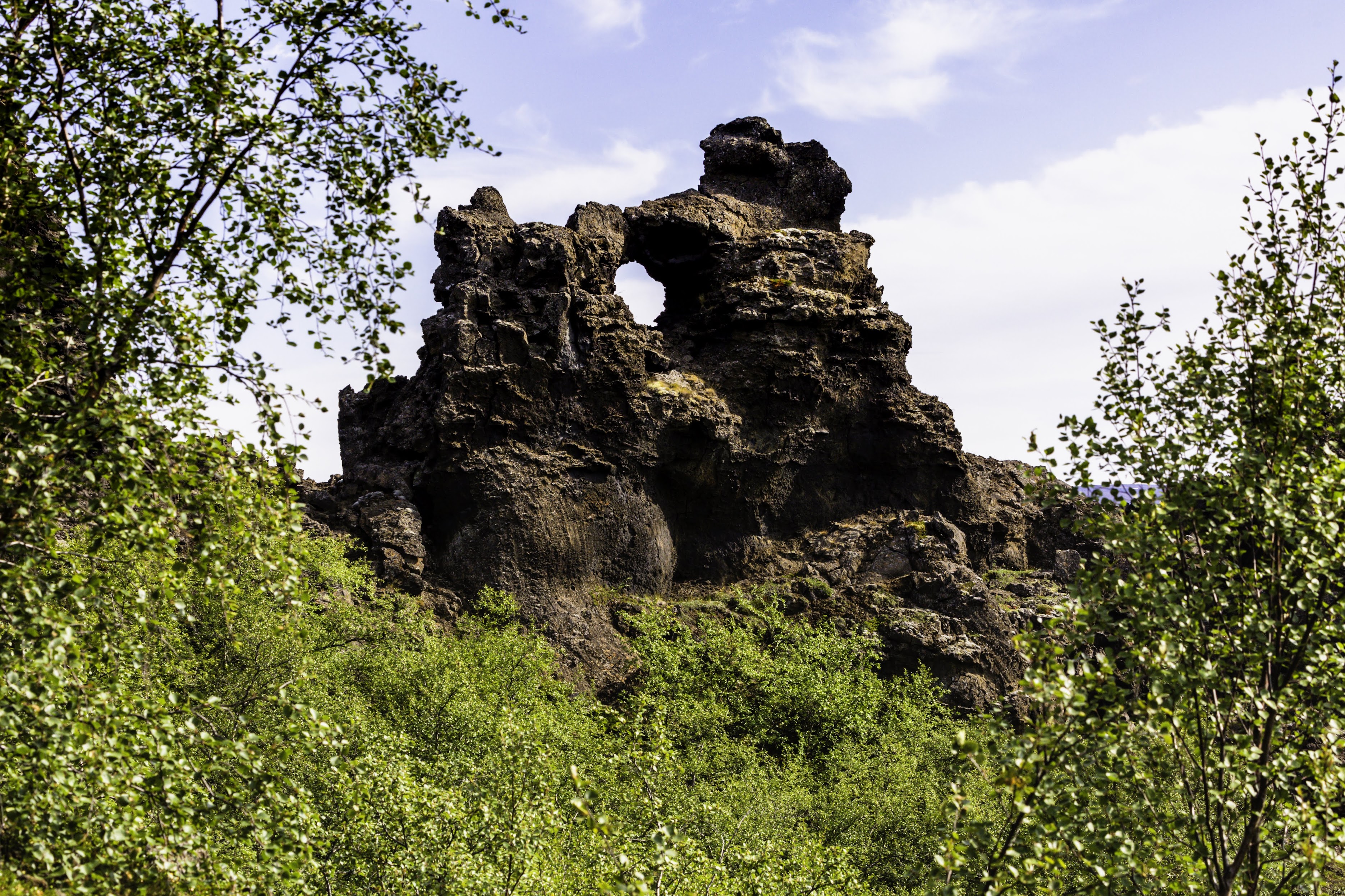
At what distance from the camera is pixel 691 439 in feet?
186

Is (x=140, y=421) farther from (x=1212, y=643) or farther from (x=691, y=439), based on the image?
(x=691, y=439)

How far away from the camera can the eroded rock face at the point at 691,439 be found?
50.8 m

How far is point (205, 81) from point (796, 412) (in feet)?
168

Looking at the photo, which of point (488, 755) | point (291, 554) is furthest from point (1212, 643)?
point (488, 755)

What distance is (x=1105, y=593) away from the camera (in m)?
11.3

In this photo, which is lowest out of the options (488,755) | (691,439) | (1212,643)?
(488,755)

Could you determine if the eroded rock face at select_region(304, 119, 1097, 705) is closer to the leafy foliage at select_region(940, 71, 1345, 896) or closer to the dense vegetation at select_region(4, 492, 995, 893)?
the dense vegetation at select_region(4, 492, 995, 893)

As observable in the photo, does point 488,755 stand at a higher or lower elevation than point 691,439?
lower

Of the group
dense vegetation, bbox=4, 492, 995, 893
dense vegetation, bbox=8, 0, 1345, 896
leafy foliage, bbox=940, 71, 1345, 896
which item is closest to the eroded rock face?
dense vegetation, bbox=4, 492, 995, 893

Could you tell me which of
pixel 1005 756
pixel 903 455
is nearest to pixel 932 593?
pixel 903 455

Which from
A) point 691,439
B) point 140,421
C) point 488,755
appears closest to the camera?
point 140,421

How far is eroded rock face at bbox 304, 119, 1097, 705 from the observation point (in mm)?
50750

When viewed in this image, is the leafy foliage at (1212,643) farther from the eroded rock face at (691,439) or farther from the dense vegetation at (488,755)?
the eroded rock face at (691,439)

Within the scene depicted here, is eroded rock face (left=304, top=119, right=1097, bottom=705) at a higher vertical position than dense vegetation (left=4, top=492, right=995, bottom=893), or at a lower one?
higher
